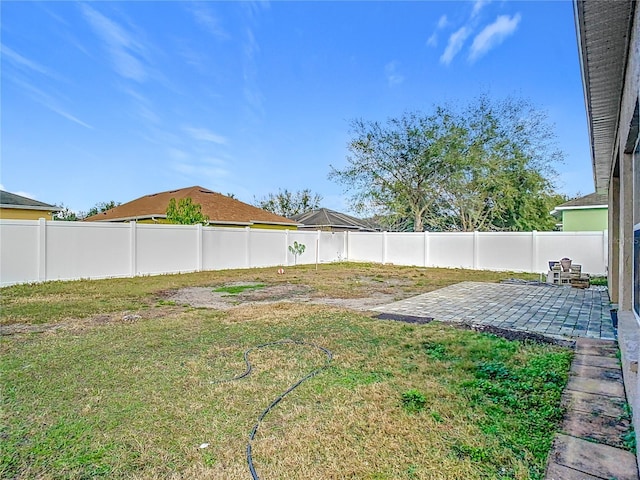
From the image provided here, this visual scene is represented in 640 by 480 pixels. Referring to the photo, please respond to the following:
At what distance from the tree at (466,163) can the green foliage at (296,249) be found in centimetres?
734

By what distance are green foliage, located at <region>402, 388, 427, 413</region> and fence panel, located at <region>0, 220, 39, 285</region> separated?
35.6ft

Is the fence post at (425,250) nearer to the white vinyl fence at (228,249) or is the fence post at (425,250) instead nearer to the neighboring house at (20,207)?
the white vinyl fence at (228,249)

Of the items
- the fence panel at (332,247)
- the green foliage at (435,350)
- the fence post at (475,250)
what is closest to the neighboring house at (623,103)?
the green foliage at (435,350)

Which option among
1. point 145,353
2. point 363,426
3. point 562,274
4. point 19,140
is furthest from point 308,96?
point 363,426

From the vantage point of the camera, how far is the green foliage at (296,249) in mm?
17172

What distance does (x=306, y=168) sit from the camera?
27.1 meters

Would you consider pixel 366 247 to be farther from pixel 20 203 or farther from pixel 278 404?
pixel 278 404

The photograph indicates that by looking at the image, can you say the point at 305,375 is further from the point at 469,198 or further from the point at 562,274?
the point at 469,198

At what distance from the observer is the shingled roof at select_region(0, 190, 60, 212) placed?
42.1ft

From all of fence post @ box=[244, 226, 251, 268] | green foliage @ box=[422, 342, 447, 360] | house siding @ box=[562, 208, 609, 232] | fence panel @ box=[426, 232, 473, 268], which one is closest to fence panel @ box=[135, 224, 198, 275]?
fence post @ box=[244, 226, 251, 268]

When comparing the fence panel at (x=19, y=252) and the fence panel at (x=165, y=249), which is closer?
the fence panel at (x=19, y=252)

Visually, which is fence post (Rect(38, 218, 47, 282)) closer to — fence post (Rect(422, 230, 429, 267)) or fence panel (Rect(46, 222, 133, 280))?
fence panel (Rect(46, 222, 133, 280))

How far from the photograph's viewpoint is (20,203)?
13.2 meters

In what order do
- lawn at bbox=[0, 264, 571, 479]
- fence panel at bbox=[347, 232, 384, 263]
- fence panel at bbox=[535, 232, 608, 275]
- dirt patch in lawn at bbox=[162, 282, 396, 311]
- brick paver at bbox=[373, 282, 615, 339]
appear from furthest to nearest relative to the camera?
1. fence panel at bbox=[347, 232, 384, 263]
2. fence panel at bbox=[535, 232, 608, 275]
3. dirt patch in lawn at bbox=[162, 282, 396, 311]
4. brick paver at bbox=[373, 282, 615, 339]
5. lawn at bbox=[0, 264, 571, 479]
